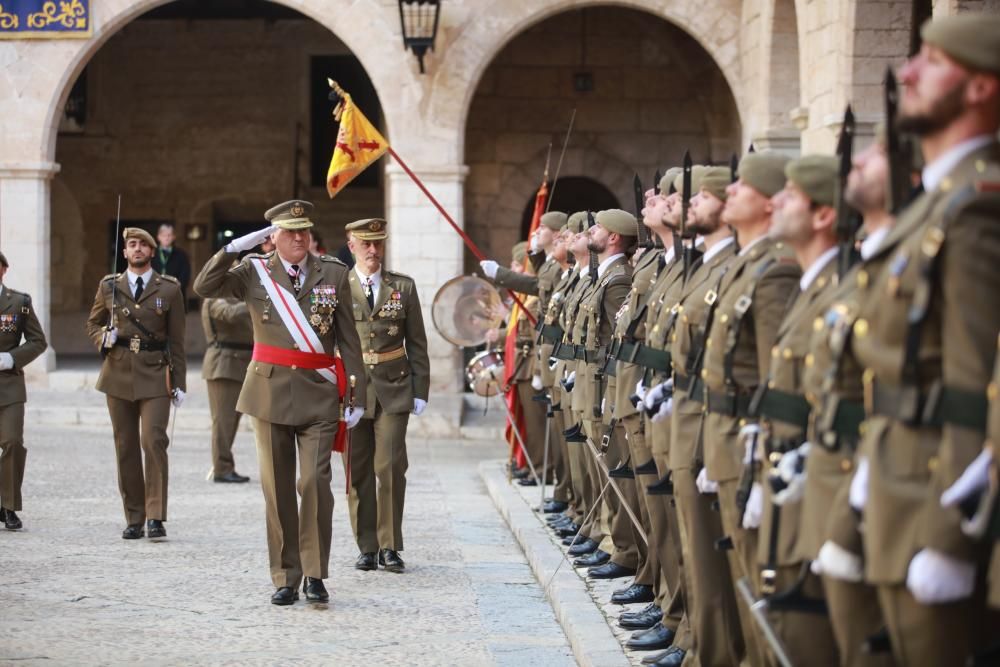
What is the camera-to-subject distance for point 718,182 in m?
5.79

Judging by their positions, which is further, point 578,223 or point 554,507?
point 554,507

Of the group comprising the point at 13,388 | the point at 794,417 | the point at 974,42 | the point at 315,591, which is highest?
the point at 974,42

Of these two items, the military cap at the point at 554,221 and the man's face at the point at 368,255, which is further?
the military cap at the point at 554,221

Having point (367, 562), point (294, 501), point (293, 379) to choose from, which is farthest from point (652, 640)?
point (367, 562)

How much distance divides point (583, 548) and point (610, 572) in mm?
725

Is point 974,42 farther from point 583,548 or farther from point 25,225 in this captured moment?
point 25,225

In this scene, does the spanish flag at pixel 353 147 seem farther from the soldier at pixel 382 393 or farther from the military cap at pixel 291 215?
the military cap at pixel 291 215

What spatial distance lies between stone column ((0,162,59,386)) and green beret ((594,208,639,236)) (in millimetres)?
9848

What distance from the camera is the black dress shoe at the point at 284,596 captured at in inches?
289

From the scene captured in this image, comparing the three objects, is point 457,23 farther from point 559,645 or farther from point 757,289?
point 757,289

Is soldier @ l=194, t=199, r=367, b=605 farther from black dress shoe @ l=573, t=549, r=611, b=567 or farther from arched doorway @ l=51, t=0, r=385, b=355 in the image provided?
arched doorway @ l=51, t=0, r=385, b=355

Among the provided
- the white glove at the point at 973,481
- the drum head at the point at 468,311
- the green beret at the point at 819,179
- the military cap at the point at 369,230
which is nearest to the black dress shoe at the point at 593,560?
the military cap at the point at 369,230

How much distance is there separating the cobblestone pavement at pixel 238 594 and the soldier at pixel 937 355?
3177 mm

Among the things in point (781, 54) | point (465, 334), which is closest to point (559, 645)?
point (465, 334)
